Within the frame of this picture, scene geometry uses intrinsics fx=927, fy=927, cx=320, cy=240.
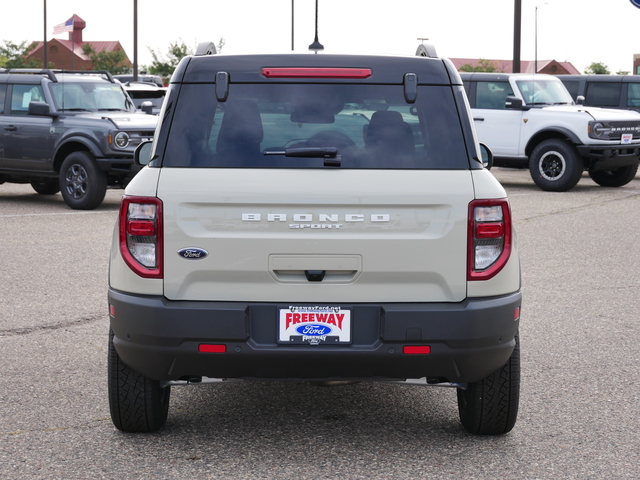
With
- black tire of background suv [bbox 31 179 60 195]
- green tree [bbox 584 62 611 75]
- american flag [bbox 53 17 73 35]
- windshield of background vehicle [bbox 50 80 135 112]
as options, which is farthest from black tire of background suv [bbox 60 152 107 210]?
green tree [bbox 584 62 611 75]

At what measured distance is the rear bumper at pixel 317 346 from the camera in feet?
12.6

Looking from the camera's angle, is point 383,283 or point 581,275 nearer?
point 383,283

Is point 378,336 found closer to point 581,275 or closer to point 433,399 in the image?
point 433,399

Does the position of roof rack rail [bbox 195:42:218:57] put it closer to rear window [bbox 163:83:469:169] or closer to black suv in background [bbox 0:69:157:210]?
rear window [bbox 163:83:469:169]

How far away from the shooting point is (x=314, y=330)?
12.6 ft

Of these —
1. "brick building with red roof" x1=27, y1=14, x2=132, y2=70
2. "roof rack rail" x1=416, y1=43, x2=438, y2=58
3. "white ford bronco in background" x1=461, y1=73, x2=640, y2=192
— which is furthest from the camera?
"brick building with red roof" x1=27, y1=14, x2=132, y2=70

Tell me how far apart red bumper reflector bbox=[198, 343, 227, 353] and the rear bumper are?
0.02m

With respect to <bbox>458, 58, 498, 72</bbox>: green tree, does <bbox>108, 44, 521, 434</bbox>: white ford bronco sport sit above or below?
below

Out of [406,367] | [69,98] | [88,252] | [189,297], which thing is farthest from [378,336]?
[69,98]

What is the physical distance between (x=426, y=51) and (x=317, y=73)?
2.20 feet

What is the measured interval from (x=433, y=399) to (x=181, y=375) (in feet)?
5.51

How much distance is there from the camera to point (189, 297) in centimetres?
387

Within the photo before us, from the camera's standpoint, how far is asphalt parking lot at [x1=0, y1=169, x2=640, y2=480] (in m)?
4.03

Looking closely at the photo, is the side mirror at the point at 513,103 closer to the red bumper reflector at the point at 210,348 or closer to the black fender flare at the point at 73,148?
the black fender flare at the point at 73,148
